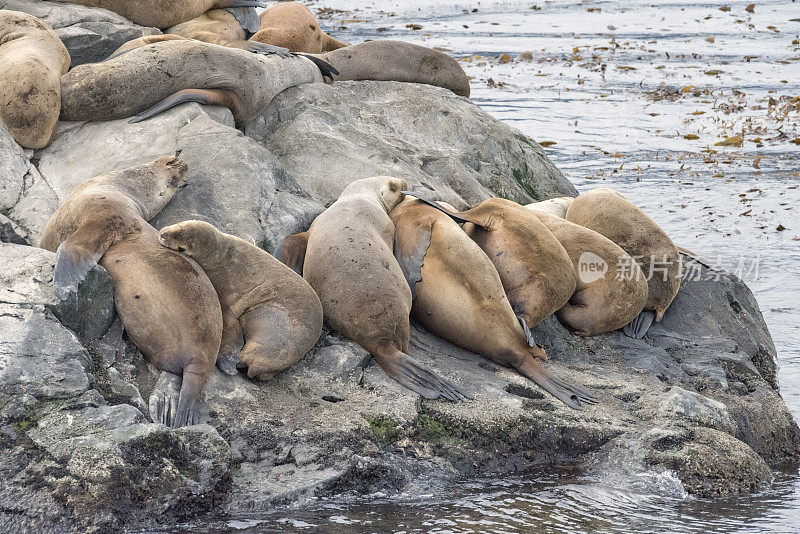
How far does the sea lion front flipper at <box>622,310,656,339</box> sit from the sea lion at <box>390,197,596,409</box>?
44.9 inches

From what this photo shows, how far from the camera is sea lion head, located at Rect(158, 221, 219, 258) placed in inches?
203

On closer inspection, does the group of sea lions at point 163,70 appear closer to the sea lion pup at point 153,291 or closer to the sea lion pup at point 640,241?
the sea lion pup at point 153,291

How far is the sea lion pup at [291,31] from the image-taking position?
31.7 ft

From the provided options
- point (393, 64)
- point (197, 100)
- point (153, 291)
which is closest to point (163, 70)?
point (197, 100)

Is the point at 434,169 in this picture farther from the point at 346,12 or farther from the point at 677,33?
the point at 346,12

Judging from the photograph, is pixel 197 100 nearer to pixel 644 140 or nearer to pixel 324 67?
pixel 324 67

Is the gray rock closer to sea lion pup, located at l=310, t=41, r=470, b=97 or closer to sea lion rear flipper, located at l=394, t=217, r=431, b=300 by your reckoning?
sea lion pup, located at l=310, t=41, r=470, b=97

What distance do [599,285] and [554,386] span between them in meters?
1.38

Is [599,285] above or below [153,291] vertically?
below

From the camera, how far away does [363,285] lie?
5457 mm

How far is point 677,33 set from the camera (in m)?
22.5

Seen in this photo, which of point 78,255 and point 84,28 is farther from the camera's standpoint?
point 84,28

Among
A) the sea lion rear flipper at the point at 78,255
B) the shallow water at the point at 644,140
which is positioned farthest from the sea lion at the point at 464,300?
the sea lion rear flipper at the point at 78,255

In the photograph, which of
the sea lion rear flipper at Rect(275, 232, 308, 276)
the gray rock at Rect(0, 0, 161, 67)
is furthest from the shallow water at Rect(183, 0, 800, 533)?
the gray rock at Rect(0, 0, 161, 67)
